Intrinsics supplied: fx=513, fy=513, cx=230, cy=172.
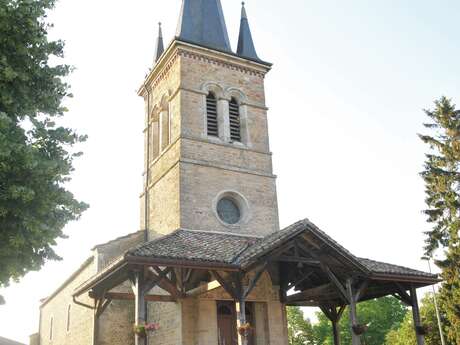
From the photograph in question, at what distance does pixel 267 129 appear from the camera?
1958 centimetres

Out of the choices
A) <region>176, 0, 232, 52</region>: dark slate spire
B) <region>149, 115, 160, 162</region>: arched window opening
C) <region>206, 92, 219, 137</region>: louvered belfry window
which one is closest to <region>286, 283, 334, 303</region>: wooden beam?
<region>206, 92, 219, 137</region>: louvered belfry window

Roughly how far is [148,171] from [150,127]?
1916 mm

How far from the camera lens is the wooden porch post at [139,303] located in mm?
11086

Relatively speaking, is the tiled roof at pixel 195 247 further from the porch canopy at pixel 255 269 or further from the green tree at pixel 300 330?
the green tree at pixel 300 330

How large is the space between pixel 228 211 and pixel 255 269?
455 cm

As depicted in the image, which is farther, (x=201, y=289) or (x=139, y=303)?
(x=201, y=289)

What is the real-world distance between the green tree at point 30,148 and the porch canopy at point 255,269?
2425 millimetres

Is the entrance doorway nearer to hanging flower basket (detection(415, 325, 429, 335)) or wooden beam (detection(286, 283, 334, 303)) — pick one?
wooden beam (detection(286, 283, 334, 303))

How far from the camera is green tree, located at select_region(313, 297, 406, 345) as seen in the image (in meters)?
44.0

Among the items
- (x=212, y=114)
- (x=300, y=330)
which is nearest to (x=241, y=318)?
(x=212, y=114)

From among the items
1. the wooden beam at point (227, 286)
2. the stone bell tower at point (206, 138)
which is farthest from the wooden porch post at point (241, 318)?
the stone bell tower at point (206, 138)

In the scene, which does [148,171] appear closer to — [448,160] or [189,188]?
[189,188]

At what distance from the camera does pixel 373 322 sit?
4478 centimetres

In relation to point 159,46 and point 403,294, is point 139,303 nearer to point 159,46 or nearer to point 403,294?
point 403,294
